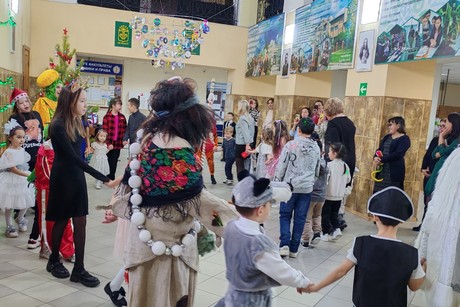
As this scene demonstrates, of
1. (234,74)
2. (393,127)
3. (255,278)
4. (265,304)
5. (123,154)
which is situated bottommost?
(123,154)

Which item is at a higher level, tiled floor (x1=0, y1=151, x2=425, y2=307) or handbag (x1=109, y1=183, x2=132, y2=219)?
handbag (x1=109, y1=183, x2=132, y2=219)

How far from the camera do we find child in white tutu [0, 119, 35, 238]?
Answer: 4435mm

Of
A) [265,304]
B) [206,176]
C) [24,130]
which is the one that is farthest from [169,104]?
[206,176]

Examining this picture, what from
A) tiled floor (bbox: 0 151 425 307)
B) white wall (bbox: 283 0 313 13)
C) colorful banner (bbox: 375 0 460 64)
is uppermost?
white wall (bbox: 283 0 313 13)

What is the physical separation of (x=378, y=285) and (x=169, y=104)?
1369mm

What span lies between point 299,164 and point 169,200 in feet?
7.82

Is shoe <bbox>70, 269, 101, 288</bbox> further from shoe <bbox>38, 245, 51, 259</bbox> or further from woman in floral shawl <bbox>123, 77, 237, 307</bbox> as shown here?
woman in floral shawl <bbox>123, 77, 237, 307</bbox>

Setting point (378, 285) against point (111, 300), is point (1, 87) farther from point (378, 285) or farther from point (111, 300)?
point (378, 285)

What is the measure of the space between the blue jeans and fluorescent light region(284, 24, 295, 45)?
633 centimetres

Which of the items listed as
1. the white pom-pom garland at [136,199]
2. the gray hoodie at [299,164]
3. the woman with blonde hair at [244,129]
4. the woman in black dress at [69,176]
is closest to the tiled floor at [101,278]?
the woman in black dress at [69,176]

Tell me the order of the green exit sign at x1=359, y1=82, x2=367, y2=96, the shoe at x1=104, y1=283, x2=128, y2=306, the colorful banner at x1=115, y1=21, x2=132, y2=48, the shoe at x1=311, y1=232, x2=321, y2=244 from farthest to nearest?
1. the colorful banner at x1=115, y1=21, x2=132, y2=48
2. the green exit sign at x1=359, y1=82, x2=367, y2=96
3. the shoe at x1=311, y1=232, x2=321, y2=244
4. the shoe at x1=104, y1=283, x2=128, y2=306

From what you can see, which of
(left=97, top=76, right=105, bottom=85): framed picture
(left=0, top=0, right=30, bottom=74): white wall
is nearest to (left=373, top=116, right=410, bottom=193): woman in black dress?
(left=0, top=0, right=30, bottom=74): white wall

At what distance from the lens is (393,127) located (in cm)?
568

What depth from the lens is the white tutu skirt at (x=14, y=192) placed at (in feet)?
14.5
